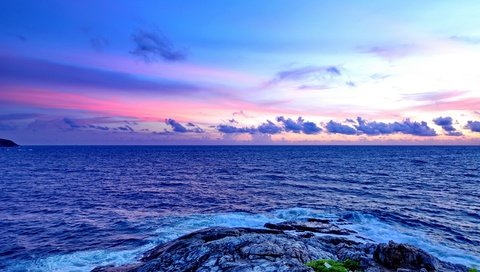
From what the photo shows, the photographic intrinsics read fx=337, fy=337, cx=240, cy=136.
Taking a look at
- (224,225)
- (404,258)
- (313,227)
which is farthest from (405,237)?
Answer: (224,225)

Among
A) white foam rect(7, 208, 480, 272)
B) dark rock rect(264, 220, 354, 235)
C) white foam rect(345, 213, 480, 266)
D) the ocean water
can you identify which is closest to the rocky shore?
white foam rect(7, 208, 480, 272)

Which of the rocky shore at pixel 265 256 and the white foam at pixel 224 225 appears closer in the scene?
the rocky shore at pixel 265 256

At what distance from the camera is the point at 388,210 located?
49625 mm

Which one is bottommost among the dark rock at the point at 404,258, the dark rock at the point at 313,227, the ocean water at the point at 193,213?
the ocean water at the point at 193,213

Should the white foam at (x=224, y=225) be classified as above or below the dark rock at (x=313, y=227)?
below

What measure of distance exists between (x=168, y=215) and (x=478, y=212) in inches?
1724

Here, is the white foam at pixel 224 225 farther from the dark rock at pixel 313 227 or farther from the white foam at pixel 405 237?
the dark rock at pixel 313 227

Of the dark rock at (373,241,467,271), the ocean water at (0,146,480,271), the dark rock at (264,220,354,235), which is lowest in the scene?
the ocean water at (0,146,480,271)

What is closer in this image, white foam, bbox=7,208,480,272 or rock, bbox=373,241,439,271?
rock, bbox=373,241,439,271

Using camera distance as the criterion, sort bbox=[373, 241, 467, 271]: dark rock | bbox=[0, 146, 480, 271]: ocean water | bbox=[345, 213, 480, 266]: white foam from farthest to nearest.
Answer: bbox=[0, 146, 480, 271]: ocean water
bbox=[345, 213, 480, 266]: white foam
bbox=[373, 241, 467, 271]: dark rock

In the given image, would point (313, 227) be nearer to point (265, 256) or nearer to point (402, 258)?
point (402, 258)

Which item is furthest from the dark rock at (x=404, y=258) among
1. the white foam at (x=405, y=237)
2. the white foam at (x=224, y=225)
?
the white foam at (x=224, y=225)

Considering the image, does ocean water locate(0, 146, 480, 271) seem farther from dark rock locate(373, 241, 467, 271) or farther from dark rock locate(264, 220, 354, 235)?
dark rock locate(373, 241, 467, 271)

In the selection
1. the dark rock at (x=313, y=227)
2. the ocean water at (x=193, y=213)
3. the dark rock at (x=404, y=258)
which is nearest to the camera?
the dark rock at (x=404, y=258)
